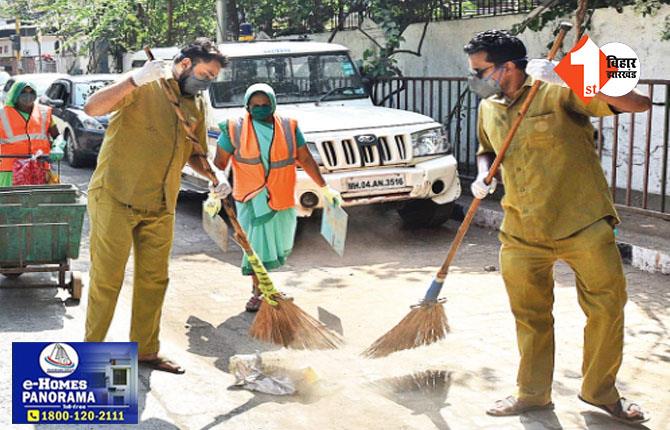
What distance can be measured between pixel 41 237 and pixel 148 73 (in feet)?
7.86

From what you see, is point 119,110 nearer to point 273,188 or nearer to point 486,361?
point 273,188

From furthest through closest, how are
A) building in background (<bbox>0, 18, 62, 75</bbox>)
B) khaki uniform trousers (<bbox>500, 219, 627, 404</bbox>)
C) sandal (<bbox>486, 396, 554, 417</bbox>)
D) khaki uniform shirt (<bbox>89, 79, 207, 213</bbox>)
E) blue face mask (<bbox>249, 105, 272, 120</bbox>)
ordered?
building in background (<bbox>0, 18, 62, 75</bbox>)
blue face mask (<bbox>249, 105, 272, 120</bbox>)
khaki uniform shirt (<bbox>89, 79, 207, 213</bbox>)
sandal (<bbox>486, 396, 554, 417</bbox>)
khaki uniform trousers (<bbox>500, 219, 627, 404</bbox>)

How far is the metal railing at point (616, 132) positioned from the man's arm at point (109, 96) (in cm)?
526

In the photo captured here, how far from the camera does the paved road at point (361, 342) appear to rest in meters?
4.87

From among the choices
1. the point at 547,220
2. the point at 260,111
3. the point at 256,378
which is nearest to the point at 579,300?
the point at 547,220

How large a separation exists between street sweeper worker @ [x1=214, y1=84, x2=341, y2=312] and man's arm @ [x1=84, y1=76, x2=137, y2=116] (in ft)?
6.47

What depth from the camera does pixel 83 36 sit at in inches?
930

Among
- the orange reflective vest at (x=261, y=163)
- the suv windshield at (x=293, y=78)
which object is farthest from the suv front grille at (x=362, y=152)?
the orange reflective vest at (x=261, y=163)

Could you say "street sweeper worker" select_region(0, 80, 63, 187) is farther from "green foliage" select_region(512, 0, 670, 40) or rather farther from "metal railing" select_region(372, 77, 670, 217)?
"green foliage" select_region(512, 0, 670, 40)

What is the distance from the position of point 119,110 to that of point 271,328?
1.51 meters

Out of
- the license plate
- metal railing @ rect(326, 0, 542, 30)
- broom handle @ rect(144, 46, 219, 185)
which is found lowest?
the license plate

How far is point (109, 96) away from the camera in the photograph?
4.98 metres

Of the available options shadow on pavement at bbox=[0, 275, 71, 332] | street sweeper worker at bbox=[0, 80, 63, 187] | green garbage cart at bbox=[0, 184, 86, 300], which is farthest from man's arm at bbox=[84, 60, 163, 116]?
street sweeper worker at bbox=[0, 80, 63, 187]

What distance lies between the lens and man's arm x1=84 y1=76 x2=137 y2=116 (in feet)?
16.3
